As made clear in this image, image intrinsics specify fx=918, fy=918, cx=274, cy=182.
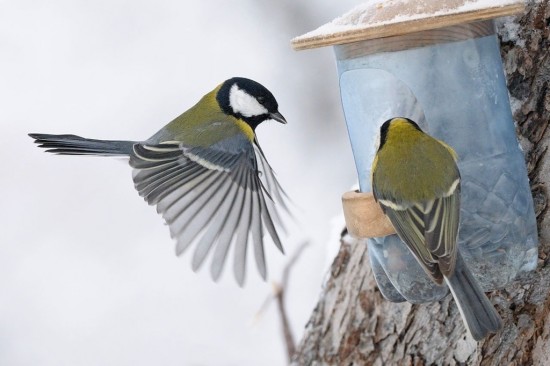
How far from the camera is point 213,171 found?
265 centimetres

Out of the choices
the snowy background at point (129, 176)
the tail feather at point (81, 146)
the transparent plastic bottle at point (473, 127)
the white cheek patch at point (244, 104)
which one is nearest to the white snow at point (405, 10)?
the transparent plastic bottle at point (473, 127)

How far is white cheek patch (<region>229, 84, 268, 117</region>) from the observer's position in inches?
105

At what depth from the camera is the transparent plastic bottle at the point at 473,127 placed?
2248 millimetres

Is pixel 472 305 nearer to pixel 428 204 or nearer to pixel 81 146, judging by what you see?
pixel 428 204

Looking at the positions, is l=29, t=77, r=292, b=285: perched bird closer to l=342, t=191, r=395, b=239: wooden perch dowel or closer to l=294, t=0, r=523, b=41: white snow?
l=342, t=191, r=395, b=239: wooden perch dowel

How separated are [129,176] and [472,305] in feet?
12.1

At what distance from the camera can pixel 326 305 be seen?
2955 mm

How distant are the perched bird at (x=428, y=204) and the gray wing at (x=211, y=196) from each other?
1.26ft

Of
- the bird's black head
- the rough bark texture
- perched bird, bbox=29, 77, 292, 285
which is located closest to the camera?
the rough bark texture

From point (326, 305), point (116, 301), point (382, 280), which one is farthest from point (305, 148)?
point (382, 280)

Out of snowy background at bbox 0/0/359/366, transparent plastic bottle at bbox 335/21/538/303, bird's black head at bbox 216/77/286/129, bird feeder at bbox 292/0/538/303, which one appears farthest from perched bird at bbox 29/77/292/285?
snowy background at bbox 0/0/359/366

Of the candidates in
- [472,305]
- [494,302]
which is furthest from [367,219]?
[494,302]

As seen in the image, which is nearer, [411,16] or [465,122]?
[411,16]

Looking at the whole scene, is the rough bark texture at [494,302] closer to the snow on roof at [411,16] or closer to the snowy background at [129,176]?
the snow on roof at [411,16]
